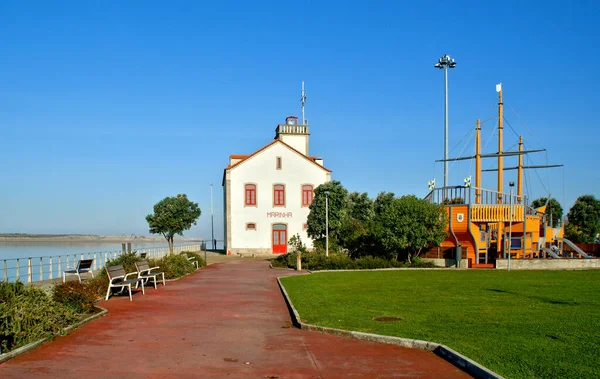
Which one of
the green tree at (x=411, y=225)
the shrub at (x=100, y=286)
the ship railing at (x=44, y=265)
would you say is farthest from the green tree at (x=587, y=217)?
the shrub at (x=100, y=286)

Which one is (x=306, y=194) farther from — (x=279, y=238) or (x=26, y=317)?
(x=26, y=317)

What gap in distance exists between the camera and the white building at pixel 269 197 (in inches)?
1871

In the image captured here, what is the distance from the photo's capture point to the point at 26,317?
8734mm

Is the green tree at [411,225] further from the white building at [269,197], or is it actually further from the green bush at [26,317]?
the green bush at [26,317]

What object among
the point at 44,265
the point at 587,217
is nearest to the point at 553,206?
the point at 587,217

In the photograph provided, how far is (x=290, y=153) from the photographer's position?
48.8 m

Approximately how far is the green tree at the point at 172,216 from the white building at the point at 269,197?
12.4ft

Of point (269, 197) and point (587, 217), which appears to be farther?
point (587, 217)

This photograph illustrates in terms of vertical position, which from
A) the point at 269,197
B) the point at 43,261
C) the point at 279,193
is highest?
the point at 279,193

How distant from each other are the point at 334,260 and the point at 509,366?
20652 millimetres

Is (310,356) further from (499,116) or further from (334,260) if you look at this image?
(499,116)

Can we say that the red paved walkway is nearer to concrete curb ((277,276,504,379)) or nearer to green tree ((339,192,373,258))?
concrete curb ((277,276,504,379))

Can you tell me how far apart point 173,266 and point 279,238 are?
26349 millimetres

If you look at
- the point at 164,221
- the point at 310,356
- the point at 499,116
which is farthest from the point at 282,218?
the point at 310,356
